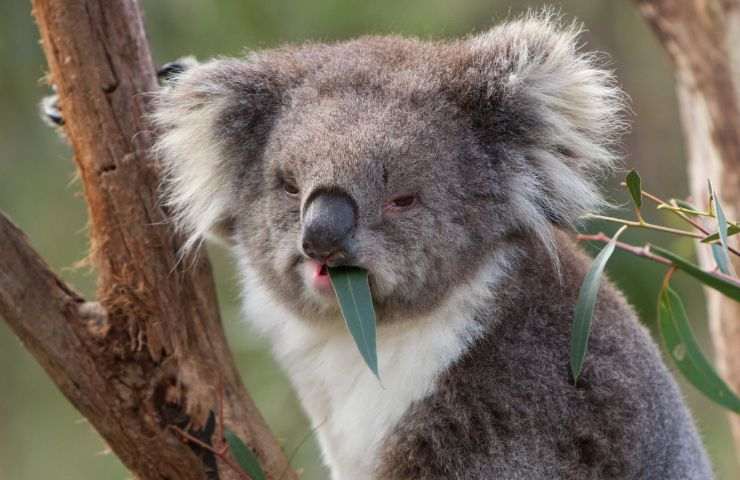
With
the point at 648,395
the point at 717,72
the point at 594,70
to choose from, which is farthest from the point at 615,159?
the point at 717,72

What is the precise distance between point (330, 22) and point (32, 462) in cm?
442

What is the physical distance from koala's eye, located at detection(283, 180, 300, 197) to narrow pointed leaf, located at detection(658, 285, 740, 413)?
995 millimetres

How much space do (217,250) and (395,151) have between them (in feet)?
11.0

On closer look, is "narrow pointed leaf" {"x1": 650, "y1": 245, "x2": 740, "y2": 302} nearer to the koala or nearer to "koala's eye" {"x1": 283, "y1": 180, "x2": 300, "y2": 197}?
the koala

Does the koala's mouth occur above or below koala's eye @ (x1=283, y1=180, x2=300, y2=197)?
below

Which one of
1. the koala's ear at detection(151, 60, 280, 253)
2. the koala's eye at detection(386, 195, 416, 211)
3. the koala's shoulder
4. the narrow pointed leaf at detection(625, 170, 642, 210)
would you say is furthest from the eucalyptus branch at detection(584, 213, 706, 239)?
the koala's ear at detection(151, 60, 280, 253)

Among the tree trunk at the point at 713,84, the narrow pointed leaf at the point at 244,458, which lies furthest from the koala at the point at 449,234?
the tree trunk at the point at 713,84

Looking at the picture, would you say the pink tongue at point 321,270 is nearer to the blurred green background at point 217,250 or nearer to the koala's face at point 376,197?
the koala's face at point 376,197

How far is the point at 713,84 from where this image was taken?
4.14m

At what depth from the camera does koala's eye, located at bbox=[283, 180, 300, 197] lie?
2.89m

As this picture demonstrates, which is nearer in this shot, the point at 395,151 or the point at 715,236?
the point at 715,236

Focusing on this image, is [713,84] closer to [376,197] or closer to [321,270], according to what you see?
[376,197]

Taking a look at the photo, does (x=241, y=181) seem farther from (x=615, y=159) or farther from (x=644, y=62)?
(x=644, y=62)

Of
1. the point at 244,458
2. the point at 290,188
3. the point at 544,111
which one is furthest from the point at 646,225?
the point at 244,458
